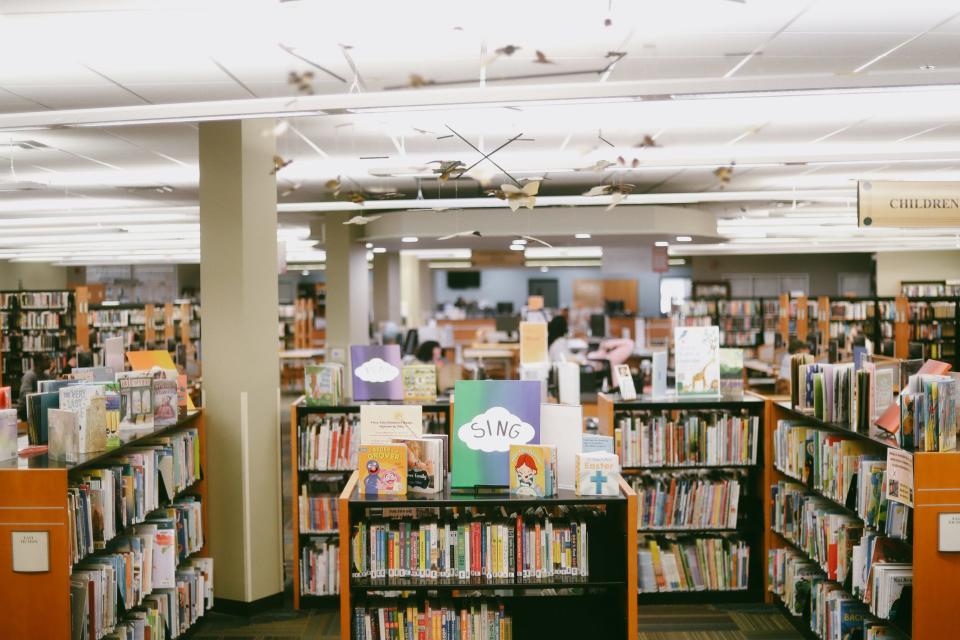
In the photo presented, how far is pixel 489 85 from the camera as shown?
17.5ft

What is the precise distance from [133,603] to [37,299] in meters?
12.9

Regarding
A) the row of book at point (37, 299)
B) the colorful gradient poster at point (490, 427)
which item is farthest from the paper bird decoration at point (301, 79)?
the row of book at point (37, 299)

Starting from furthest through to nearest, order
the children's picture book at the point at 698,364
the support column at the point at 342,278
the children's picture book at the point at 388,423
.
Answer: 1. the support column at the point at 342,278
2. the children's picture book at the point at 698,364
3. the children's picture book at the point at 388,423

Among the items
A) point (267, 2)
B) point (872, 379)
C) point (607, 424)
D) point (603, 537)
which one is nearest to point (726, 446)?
point (607, 424)

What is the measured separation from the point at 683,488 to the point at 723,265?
18.6 meters

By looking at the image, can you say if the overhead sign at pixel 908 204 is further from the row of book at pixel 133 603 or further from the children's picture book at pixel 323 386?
the row of book at pixel 133 603

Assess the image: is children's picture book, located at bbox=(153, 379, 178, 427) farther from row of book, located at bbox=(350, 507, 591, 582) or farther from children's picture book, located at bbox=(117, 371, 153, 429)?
row of book, located at bbox=(350, 507, 591, 582)

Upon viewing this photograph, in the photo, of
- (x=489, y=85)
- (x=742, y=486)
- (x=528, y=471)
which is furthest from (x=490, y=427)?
(x=742, y=486)

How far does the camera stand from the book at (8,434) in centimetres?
383

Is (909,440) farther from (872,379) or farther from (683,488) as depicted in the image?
(683,488)

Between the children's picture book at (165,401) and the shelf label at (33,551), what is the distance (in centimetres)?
134

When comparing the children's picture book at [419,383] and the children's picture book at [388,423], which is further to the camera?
the children's picture book at [419,383]

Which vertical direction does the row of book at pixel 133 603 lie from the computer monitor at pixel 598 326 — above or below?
below

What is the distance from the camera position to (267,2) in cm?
365
